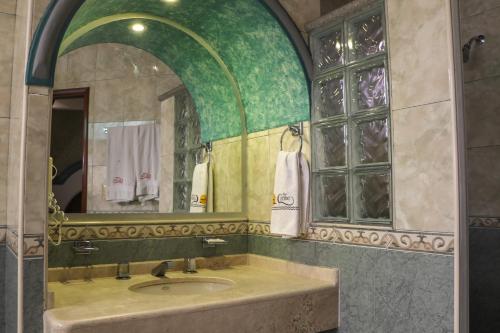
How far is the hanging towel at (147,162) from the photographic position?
6.63 ft

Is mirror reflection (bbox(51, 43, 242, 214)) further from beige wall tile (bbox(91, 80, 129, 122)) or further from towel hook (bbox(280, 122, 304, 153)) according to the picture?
towel hook (bbox(280, 122, 304, 153))

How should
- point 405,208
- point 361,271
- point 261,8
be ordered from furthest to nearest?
point 261,8 → point 361,271 → point 405,208

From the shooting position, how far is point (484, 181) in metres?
1.58

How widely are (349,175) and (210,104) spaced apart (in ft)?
2.94

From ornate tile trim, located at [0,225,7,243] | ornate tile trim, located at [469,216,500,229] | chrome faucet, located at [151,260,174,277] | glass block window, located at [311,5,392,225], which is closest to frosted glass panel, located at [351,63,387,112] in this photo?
glass block window, located at [311,5,392,225]

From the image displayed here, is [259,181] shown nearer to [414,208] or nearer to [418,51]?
[414,208]

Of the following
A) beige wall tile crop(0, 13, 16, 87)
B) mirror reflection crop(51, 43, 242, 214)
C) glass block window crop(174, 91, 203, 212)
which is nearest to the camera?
beige wall tile crop(0, 13, 16, 87)

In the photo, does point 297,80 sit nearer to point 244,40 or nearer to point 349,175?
point 244,40

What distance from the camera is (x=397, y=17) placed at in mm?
1530

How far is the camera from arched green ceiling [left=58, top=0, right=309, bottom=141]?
6.29 feet

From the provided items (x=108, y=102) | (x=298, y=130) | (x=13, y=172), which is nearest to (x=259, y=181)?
(x=298, y=130)

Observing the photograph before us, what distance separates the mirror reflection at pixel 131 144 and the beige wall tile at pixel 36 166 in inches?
18.3

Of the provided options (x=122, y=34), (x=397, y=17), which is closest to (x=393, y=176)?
(x=397, y=17)

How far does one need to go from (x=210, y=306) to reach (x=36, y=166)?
2.29 feet
